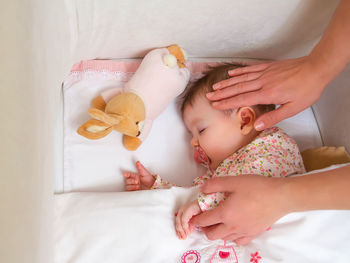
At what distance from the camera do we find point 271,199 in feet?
2.61

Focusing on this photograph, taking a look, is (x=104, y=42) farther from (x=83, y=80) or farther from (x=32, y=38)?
(x=32, y=38)

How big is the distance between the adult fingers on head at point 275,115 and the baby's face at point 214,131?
0.10 m

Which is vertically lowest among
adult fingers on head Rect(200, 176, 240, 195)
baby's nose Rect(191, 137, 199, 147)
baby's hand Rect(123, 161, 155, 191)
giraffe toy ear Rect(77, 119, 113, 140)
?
baby's hand Rect(123, 161, 155, 191)

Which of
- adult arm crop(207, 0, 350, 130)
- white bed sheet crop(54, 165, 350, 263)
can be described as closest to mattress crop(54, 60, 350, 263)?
white bed sheet crop(54, 165, 350, 263)

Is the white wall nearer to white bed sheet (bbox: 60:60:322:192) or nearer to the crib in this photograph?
the crib

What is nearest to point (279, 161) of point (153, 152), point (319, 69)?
point (319, 69)

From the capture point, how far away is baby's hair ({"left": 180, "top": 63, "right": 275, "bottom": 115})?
3.75ft

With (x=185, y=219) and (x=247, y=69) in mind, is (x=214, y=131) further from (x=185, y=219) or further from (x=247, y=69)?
(x=185, y=219)

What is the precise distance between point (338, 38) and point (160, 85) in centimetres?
53

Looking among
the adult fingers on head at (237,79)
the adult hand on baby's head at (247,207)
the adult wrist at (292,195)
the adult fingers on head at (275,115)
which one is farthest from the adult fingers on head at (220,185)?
the adult fingers on head at (237,79)

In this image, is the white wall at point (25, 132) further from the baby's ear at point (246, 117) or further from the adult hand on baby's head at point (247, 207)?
the baby's ear at point (246, 117)

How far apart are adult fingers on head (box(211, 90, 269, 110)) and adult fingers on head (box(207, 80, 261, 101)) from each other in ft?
0.05

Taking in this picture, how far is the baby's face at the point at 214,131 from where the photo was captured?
3.63 ft

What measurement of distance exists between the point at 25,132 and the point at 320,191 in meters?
0.62
